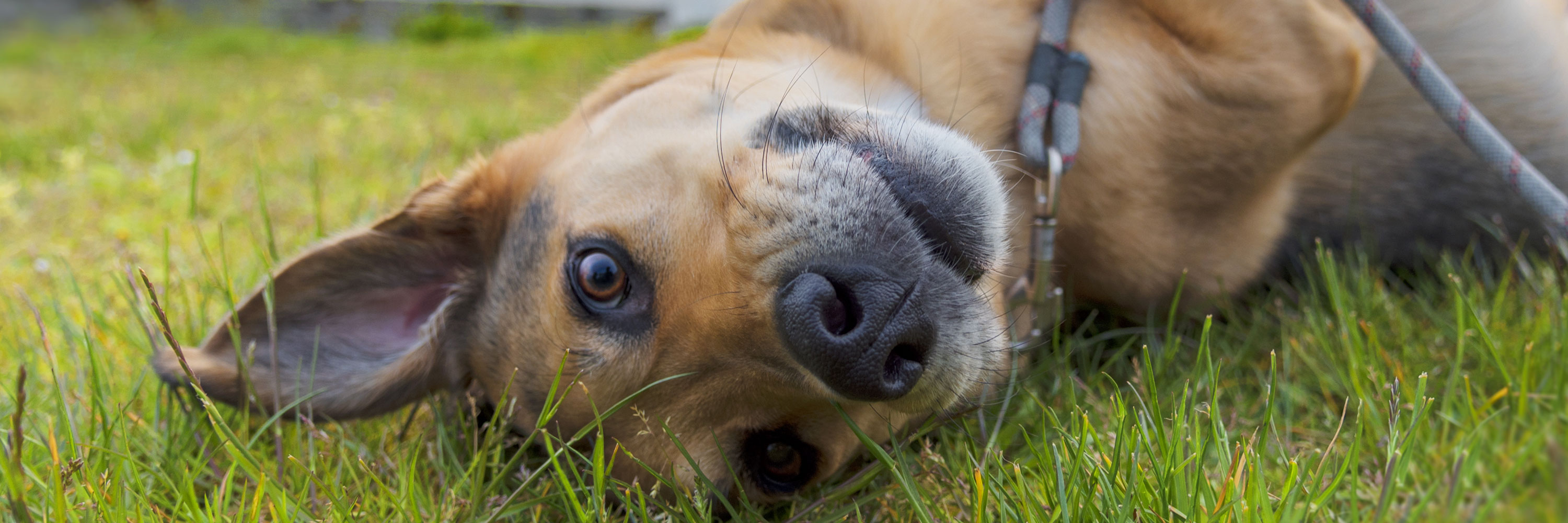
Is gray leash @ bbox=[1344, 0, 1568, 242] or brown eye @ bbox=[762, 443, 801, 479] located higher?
gray leash @ bbox=[1344, 0, 1568, 242]

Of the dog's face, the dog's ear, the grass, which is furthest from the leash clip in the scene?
the dog's ear

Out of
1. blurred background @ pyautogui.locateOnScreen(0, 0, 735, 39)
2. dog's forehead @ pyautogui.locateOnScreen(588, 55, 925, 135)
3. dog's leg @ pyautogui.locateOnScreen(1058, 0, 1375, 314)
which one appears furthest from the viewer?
blurred background @ pyautogui.locateOnScreen(0, 0, 735, 39)

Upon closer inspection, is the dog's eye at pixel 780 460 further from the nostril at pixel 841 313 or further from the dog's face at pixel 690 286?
the nostril at pixel 841 313

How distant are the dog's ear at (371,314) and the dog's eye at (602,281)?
0.49 meters

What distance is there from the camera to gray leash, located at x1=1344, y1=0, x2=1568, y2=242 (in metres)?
2.14

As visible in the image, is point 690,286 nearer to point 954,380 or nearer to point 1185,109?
point 954,380

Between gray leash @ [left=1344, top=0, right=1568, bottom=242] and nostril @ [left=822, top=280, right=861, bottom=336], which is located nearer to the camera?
nostril @ [left=822, top=280, right=861, bottom=336]

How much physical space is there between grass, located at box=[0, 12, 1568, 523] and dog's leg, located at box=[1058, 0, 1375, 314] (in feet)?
0.97

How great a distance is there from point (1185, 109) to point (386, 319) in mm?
2192

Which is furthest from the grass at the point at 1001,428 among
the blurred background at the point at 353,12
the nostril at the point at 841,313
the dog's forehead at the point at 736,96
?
the blurred background at the point at 353,12

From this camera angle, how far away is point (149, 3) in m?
15.0

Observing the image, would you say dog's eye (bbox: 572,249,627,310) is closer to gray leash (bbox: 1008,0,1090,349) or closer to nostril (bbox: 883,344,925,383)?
nostril (bbox: 883,344,925,383)

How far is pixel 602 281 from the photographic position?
195 centimetres

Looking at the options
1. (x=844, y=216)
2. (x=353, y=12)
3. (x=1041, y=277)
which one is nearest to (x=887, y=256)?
(x=844, y=216)
